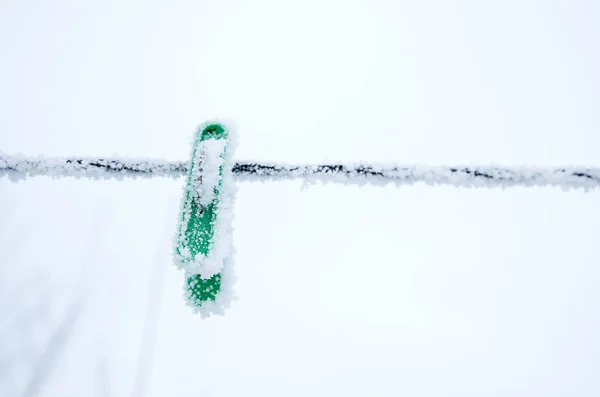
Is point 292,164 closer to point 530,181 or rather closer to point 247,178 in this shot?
point 247,178

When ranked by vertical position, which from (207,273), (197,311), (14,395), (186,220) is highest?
(186,220)

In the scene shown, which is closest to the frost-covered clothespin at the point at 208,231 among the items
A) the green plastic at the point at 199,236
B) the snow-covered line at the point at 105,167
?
the green plastic at the point at 199,236

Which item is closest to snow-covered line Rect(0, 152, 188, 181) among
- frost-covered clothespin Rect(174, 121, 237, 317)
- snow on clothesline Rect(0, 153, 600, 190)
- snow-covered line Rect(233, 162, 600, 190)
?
snow on clothesline Rect(0, 153, 600, 190)

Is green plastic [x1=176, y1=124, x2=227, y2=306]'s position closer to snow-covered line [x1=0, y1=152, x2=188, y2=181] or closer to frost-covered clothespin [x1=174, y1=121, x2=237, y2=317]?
frost-covered clothespin [x1=174, y1=121, x2=237, y2=317]

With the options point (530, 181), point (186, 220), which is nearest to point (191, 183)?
point (186, 220)

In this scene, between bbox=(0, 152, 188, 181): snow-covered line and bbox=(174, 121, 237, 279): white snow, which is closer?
bbox=(174, 121, 237, 279): white snow

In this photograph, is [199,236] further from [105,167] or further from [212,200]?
[105,167]

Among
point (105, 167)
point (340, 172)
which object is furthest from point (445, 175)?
point (105, 167)
